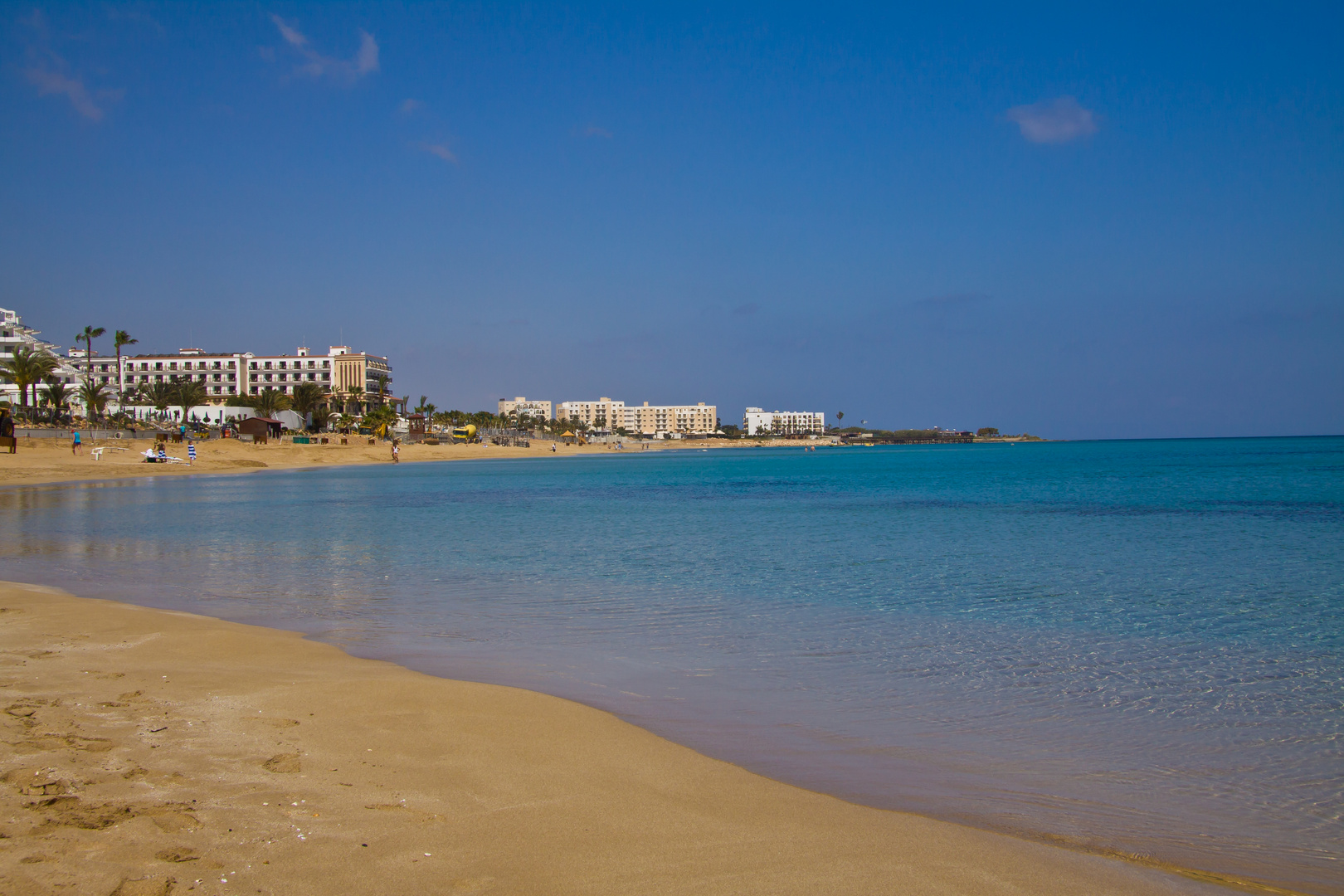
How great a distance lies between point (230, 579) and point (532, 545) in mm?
6253

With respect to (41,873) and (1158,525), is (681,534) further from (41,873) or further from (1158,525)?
(41,873)

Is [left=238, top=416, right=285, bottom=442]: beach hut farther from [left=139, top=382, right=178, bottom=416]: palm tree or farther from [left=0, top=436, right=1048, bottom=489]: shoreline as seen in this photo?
[left=139, top=382, right=178, bottom=416]: palm tree

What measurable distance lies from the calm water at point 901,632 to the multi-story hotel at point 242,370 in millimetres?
113458

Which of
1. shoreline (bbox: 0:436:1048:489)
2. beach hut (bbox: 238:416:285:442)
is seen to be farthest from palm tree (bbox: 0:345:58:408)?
beach hut (bbox: 238:416:285:442)

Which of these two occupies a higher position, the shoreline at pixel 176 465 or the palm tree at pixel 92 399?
the palm tree at pixel 92 399

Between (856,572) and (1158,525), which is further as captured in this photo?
(1158,525)

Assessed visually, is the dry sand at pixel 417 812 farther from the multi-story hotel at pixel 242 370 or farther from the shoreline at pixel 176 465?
the multi-story hotel at pixel 242 370

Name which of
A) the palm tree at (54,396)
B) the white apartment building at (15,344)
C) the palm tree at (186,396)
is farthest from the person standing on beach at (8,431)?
the palm tree at (186,396)

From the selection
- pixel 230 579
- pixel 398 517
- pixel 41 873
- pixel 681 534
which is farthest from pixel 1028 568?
pixel 398 517

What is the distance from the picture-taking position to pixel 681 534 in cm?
1997

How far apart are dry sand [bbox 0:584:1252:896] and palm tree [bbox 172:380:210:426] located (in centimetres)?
9181

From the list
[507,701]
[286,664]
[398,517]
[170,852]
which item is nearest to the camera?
[170,852]

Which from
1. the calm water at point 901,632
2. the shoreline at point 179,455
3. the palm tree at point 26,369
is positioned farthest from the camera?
the palm tree at point 26,369

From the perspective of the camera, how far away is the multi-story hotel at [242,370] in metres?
129
